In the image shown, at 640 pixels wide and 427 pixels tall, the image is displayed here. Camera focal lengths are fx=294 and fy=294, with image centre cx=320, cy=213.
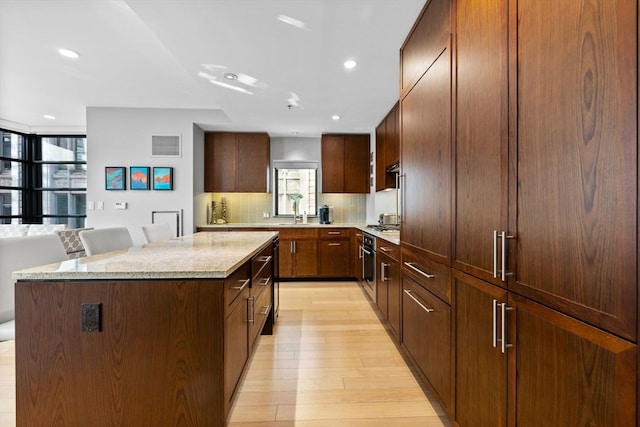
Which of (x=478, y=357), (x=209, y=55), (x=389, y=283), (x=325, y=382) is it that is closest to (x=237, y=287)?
(x=325, y=382)

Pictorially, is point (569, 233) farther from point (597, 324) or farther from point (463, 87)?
point (463, 87)

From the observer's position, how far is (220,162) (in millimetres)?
4750

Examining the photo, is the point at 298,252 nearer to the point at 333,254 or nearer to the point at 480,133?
the point at 333,254

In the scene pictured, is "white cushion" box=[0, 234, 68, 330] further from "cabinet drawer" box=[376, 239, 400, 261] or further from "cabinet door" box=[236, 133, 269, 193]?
"cabinet door" box=[236, 133, 269, 193]

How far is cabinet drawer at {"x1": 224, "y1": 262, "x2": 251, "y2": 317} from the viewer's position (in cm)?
123

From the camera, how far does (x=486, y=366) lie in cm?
115

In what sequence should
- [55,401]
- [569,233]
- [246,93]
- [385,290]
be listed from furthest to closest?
1. [246,93]
2. [385,290]
3. [55,401]
4. [569,233]

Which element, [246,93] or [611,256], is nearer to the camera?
[611,256]

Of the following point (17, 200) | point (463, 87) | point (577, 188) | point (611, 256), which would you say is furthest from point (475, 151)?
point (17, 200)

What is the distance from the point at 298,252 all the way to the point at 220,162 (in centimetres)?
192

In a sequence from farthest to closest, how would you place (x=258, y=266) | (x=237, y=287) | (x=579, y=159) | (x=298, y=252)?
(x=298, y=252) → (x=258, y=266) → (x=237, y=287) → (x=579, y=159)

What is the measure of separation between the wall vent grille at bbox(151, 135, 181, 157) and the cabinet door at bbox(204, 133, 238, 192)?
0.58 m

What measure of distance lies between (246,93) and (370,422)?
3.10m

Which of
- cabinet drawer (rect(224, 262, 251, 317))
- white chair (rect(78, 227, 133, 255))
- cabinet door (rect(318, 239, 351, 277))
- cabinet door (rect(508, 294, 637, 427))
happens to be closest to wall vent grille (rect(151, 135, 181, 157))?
white chair (rect(78, 227, 133, 255))
